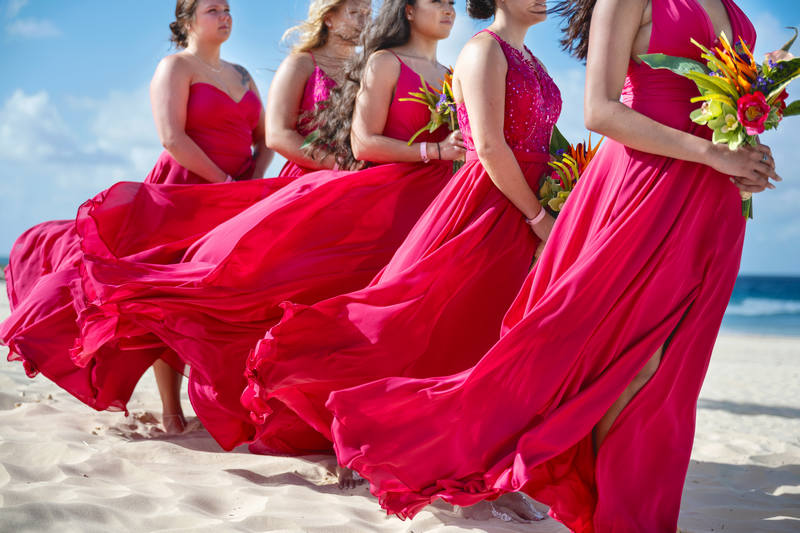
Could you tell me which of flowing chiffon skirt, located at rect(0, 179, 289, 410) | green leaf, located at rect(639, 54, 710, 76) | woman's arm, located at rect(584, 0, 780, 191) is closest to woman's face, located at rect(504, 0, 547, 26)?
woman's arm, located at rect(584, 0, 780, 191)

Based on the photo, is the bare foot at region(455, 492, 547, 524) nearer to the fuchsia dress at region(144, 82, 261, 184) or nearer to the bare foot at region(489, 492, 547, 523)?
the bare foot at region(489, 492, 547, 523)

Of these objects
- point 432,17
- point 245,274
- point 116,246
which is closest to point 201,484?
point 245,274

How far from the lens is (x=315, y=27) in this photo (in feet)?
17.0

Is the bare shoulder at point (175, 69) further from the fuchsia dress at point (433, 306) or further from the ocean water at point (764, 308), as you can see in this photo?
the ocean water at point (764, 308)

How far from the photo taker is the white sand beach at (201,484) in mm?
3057

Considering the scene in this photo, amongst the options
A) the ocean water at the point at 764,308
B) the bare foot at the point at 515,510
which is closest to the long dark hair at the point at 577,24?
the bare foot at the point at 515,510

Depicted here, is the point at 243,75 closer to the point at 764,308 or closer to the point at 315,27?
the point at 315,27

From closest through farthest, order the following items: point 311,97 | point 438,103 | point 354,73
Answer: point 438,103 < point 354,73 < point 311,97

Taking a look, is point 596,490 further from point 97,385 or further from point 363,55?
point 97,385

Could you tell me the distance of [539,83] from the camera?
11.3 feet

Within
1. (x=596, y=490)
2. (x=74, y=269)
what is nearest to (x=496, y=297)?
(x=596, y=490)

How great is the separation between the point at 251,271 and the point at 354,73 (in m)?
1.19

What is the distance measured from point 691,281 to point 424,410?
996 millimetres

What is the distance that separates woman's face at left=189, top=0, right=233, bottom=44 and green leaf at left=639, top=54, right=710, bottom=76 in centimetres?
363
